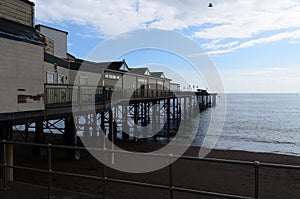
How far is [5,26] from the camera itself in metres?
9.23

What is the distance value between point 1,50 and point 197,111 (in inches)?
2241

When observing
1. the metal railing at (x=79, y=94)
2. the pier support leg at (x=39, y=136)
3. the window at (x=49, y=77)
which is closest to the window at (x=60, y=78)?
the window at (x=49, y=77)

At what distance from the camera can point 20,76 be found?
9.24m

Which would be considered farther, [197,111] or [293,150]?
[197,111]

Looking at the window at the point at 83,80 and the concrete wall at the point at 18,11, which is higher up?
the concrete wall at the point at 18,11

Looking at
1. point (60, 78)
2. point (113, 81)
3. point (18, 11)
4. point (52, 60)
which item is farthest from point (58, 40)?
point (18, 11)

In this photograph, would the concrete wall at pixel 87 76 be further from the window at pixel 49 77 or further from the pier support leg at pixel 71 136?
the pier support leg at pixel 71 136

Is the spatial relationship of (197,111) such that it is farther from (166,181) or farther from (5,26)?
(5,26)

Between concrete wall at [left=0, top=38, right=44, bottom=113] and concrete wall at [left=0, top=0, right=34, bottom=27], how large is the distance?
1.42 meters

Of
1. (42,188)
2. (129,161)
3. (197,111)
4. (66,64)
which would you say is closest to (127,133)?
(66,64)

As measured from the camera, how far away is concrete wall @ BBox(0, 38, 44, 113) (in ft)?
28.3

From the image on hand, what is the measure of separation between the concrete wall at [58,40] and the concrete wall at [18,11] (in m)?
14.7

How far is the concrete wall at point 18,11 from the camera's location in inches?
393

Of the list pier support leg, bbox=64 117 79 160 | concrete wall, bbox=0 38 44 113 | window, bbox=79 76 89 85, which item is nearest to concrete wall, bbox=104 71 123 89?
window, bbox=79 76 89 85
